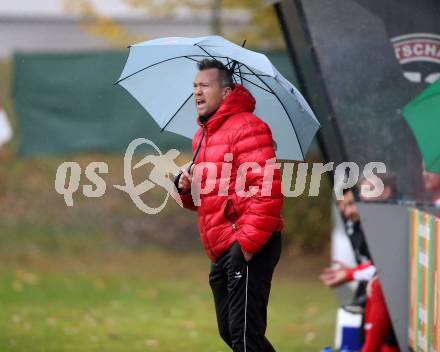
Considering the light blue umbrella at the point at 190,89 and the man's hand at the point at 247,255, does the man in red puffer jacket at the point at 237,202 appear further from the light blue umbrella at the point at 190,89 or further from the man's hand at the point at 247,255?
the light blue umbrella at the point at 190,89

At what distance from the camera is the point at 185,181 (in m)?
6.18

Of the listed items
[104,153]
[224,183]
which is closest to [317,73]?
[224,183]

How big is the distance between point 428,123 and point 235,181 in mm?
1695

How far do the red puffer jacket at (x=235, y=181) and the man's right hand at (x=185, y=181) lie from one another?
0.08 meters

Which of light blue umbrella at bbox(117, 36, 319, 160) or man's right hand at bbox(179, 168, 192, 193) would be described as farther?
light blue umbrella at bbox(117, 36, 319, 160)

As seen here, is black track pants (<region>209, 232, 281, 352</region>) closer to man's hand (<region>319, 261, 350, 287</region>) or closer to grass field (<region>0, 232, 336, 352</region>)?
man's hand (<region>319, 261, 350, 287</region>)

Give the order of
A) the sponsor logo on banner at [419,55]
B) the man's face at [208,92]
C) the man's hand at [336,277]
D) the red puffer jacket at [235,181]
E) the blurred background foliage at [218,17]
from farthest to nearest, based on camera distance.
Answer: the blurred background foliage at [218,17]
the man's hand at [336,277]
the sponsor logo on banner at [419,55]
the man's face at [208,92]
the red puffer jacket at [235,181]

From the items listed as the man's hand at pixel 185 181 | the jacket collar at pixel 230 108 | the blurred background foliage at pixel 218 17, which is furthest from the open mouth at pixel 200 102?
the blurred background foliage at pixel 218 17

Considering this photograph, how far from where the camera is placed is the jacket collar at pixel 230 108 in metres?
6.05

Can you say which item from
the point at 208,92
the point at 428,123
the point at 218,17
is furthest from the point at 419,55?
the point at 218,17

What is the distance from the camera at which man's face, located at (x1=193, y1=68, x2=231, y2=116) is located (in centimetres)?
615

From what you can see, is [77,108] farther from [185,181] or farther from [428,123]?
[185,181]

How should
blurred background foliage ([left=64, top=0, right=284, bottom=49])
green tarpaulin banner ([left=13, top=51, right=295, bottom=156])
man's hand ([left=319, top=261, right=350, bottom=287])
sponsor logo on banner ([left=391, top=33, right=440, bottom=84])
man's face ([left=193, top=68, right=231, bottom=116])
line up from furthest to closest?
blurred background foliage ([left=64, top=0, right=284, bottom=49]) → green tarpaulin banner ([left=13, top=51, right=295, bottom=156]) → man's hand ([left=319, top=261, right=350, bottom=287]) → sponsor logo on banner ([left=391, top=33, right=440, bottom=84]) → man's face ([left=193, top=68, right=231, bottom=116])

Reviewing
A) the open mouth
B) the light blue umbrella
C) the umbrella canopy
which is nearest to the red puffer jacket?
the open mouth
